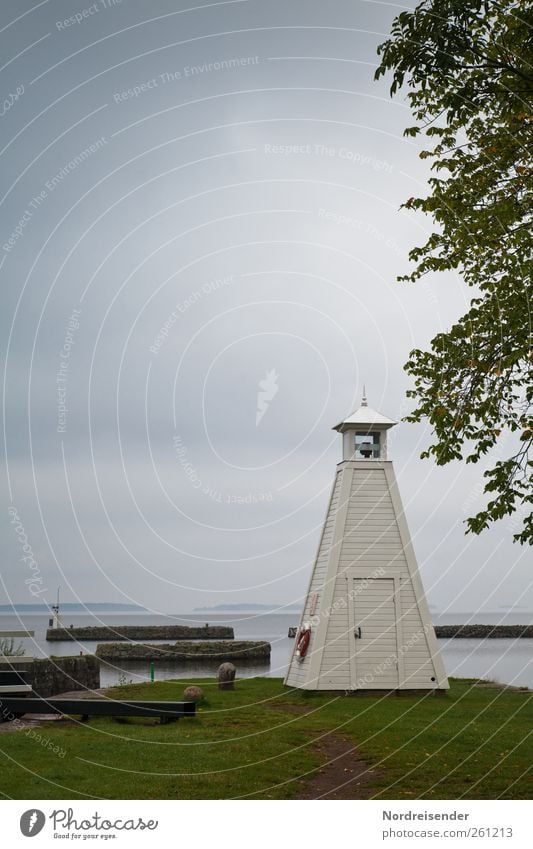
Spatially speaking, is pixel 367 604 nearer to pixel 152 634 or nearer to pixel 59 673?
pixel 59 673

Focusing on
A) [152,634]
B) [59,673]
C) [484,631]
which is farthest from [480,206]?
[484,631]

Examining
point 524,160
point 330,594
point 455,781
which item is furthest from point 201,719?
point 524,160

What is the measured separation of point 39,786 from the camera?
38.5 feet

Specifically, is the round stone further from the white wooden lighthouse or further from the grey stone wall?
the grey stone wall

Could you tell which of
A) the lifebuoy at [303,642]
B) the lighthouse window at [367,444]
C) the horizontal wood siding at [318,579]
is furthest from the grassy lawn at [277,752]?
the lighthouse window at [367,444]

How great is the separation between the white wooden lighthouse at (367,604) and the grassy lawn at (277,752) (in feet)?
2.98

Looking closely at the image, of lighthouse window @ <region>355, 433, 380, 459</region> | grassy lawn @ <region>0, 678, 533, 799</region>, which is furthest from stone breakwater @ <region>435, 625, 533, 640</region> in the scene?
grassy lawn @ <region>0, 678, 533, 799</region>

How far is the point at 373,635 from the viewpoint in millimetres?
23453

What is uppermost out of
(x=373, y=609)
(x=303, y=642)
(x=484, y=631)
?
(x=484, y=631)

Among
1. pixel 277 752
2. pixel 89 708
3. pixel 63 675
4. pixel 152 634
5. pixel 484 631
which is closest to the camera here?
pixel 277 752

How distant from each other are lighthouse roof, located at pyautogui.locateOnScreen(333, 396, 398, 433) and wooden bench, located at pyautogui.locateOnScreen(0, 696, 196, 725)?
937cm

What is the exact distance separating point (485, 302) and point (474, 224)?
1170 mm

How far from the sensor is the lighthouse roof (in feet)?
82.2

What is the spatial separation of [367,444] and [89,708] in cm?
1098
